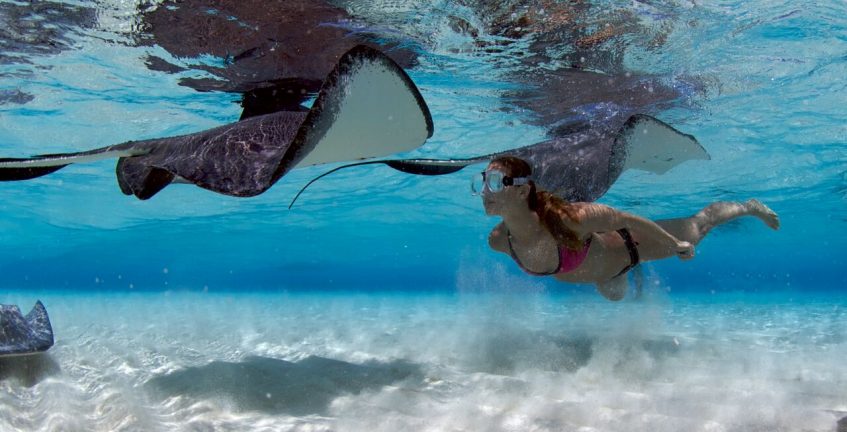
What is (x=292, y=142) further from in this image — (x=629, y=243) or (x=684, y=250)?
(x=629, y=243)

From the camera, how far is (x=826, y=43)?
7605mm

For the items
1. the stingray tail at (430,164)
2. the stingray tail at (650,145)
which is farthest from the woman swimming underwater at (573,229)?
the stingray tail at (650,145)

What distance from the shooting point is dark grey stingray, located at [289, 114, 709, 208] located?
189 inches

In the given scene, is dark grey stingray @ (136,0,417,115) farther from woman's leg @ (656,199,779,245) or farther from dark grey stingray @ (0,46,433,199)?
woman's leg @ (656,199,779,245)

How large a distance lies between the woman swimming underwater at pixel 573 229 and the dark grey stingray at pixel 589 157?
0.91 feet

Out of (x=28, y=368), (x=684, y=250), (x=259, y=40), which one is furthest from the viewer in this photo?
(x=259, y=40)

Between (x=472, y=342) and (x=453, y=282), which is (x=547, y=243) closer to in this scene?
(x=472, y=342)

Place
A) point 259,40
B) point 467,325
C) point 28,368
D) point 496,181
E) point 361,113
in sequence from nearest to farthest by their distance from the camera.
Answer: point 361,113, point 496,181, point 28,368, point 259,40, point 467,325

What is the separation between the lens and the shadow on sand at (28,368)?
5648 millimetres

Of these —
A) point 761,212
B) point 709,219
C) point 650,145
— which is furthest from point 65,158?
point 761,212

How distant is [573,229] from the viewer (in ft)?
17.9

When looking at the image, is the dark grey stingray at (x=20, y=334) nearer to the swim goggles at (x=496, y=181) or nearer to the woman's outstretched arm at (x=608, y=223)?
the swim goggles at (x=496, y=181)

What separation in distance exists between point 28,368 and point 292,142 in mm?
5835

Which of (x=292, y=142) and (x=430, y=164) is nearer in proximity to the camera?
(x=292, y=142)
